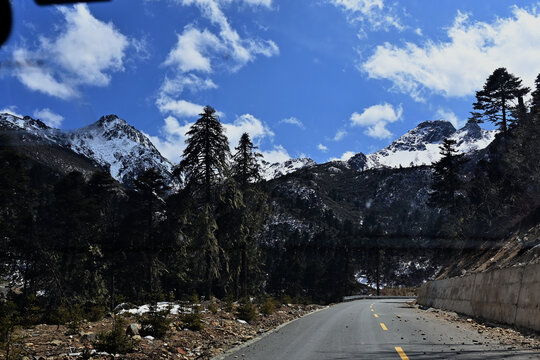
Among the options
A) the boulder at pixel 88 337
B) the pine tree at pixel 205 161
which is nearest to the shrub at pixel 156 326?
the boulder at pixel 88 337

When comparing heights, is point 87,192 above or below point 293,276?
above

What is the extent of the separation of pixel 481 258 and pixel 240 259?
19528 millimetres

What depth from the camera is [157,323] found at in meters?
10.5

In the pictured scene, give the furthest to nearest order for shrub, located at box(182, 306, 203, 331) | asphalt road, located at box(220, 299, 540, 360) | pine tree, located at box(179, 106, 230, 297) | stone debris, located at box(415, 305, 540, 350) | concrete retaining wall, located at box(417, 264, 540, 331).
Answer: pine tree, located at box(179, 106, 230, 297)
shrub, located at box(182, 306, 203, 331)
concrete retaining wall, located at box(417, 264, 540, 331)
stone debris, located at box(415, 305, 540, 350)
asphalt road, located at box(220, 299, 540, 360)

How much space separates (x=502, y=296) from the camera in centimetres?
1234

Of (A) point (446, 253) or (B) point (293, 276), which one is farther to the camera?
(B) point (293, 276)

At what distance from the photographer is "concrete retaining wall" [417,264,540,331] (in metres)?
10.2

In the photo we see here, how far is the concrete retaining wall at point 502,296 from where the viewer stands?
33.4 ft

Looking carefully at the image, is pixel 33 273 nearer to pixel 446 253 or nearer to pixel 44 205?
pixel 44 205

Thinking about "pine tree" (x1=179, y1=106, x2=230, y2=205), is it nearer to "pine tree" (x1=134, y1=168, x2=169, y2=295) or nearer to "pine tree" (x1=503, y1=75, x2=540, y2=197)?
"pine tree" (x1=134, y1=168, x2=169, y2=295)

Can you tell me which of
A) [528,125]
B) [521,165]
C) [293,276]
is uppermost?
[528,125]

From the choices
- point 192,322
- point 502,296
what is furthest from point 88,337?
point 502,296

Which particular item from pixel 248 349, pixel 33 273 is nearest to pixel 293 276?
pixel 33 273

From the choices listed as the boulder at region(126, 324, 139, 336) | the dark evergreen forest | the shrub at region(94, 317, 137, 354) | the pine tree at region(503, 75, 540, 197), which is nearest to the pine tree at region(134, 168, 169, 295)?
the dark evergreen forest
